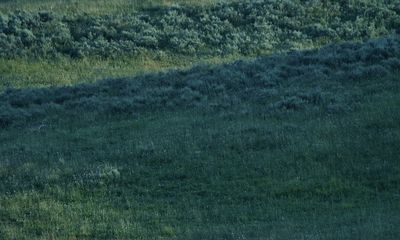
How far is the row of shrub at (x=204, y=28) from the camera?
28.5 m

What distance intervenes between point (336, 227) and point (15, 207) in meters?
5.50

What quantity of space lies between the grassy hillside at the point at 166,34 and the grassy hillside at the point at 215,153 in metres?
4.24

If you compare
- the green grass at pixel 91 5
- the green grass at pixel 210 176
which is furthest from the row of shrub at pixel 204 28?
the green grass at pixel 210 176

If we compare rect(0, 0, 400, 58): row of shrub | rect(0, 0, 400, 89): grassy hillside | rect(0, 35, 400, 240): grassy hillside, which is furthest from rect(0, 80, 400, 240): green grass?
rect(0, 0, 400, 58): row of shrub

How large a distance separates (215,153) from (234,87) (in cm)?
541

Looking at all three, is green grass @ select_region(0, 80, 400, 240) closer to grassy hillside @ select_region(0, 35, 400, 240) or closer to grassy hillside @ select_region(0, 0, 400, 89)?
grassy hillside @ select_region(0, 35, 400, 240)

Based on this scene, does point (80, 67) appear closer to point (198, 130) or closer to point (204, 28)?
point (204, 28)

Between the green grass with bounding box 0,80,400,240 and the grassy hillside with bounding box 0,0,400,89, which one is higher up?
the green grass with bounding box 0,80,400,240

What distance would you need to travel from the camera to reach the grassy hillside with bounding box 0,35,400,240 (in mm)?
13109

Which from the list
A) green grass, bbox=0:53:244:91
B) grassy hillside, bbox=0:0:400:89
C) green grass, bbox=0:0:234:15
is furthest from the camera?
green grass, bbox=0:0:234:15

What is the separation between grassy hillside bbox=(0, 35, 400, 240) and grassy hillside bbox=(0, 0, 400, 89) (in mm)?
4237

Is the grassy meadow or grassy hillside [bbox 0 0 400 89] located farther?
grassy hillside [bbox 0 0 400 89]

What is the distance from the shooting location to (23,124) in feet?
66.1

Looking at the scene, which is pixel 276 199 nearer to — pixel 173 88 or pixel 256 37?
pixel 173 88
